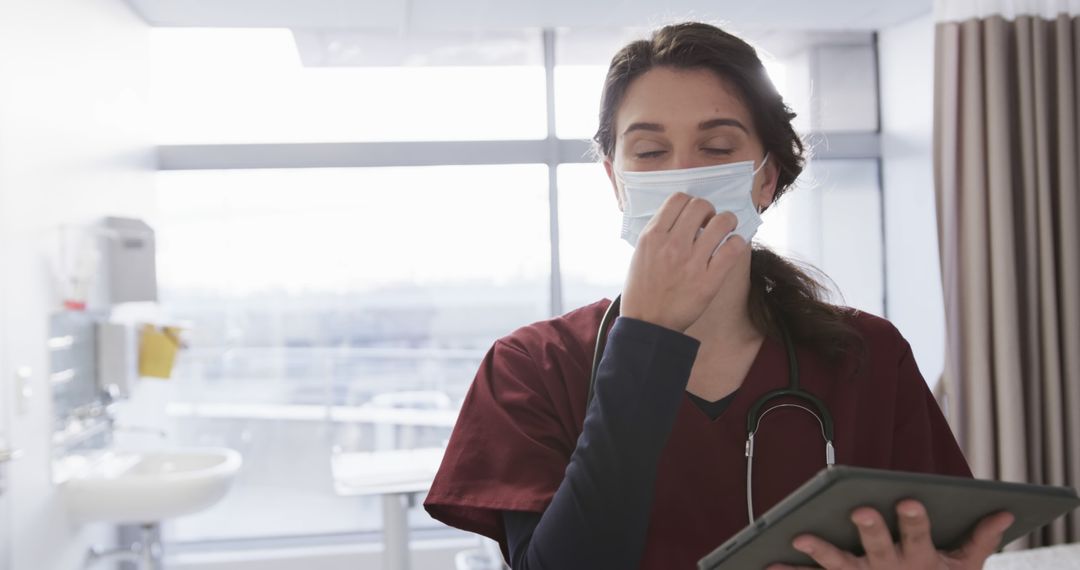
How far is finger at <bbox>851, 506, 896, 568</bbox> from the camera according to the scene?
662 mm

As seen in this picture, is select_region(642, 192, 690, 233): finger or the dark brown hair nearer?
select_region(642, 192, 690, 233): finger

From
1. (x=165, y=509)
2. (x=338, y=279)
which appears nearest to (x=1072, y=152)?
(x=338, y=279)

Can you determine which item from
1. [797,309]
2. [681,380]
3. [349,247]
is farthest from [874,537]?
[349,247]

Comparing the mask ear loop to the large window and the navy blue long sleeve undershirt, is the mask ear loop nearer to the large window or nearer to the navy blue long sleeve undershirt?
the navy blue long sleeve undershirt

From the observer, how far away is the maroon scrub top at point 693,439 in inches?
36.2

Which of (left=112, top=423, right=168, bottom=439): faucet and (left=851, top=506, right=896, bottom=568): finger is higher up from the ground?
(left=851, top=506, right=896, bottom=568): finger

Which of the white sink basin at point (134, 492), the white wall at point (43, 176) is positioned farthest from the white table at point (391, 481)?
the white wall at point (43, 176)

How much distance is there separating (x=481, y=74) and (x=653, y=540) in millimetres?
3008

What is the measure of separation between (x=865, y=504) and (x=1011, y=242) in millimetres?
2360

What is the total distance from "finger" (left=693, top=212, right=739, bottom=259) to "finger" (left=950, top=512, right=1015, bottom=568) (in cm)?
36

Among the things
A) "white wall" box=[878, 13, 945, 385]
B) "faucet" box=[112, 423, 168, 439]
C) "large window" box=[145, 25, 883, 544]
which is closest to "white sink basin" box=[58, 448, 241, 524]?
"faucet" box=[112, 423, 168, 439]

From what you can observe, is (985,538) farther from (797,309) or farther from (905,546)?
(797,309)

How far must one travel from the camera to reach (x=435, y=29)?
3.41m

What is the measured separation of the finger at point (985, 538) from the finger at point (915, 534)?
44 mm
